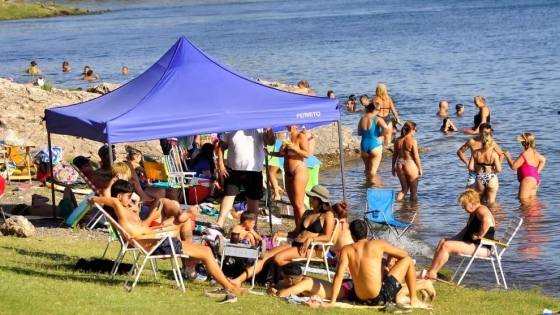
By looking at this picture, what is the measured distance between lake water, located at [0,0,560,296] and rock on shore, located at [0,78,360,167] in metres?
0.71

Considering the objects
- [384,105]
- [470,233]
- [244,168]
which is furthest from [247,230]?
[384,105]

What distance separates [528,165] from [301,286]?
7.76 meters

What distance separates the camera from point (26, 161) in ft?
56.7

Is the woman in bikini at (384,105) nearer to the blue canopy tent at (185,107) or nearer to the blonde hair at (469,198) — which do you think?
the blue canopy tent at (185,107)

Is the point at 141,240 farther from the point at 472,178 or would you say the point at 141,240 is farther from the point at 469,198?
the point at 472,178

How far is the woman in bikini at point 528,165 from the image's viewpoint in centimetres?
1605

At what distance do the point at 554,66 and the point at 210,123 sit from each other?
32515 mm

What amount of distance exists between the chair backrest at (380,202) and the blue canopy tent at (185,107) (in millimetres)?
1655

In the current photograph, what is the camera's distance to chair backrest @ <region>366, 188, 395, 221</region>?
A: 13781 millimetres

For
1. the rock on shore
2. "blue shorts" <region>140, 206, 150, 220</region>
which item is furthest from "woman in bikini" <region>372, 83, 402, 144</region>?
"blue shorts" <region>140, 206, 150, 220</region>

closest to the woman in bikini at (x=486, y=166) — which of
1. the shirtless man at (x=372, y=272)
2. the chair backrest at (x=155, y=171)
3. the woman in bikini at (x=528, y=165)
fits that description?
the woman in bikini at (x=528, y=165)

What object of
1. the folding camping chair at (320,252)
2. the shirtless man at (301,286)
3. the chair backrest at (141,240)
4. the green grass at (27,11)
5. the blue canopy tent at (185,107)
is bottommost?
the shirtless man at (301,286)

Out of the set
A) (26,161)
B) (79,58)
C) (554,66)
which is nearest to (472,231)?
(26,161)

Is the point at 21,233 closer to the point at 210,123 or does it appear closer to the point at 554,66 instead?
the point at 210,123
